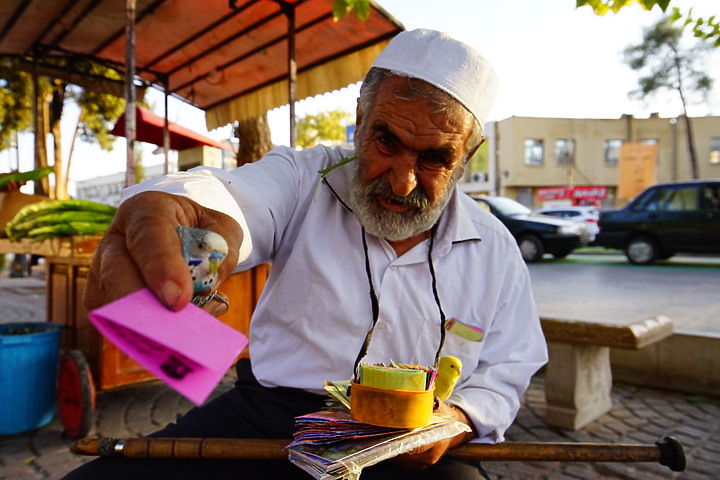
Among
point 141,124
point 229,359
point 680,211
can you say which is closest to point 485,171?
point 680,211

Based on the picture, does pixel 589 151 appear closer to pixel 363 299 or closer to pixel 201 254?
pixel 363 299

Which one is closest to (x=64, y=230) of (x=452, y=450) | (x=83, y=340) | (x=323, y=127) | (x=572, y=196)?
(x=83, y=340)

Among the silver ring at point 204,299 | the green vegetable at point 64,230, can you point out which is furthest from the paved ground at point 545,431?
the silver ring at point 204,299

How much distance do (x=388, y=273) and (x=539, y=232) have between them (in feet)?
38.9

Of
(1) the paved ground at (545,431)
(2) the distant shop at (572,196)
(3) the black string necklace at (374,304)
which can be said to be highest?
(2) the distant shop at (572,196)

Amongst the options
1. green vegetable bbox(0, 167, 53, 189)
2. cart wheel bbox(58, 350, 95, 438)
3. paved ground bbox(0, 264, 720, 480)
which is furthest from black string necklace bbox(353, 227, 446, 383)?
green vegetable bbox(0, 167, 53, 189)

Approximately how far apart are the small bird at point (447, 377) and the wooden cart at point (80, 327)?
2.43 metres

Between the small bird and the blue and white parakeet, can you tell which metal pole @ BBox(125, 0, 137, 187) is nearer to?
the small bird

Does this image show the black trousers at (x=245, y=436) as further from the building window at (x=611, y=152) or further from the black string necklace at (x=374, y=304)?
the building window at (x=611, y=152)

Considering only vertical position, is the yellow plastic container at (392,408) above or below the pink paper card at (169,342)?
below

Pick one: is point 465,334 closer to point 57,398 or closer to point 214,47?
point 57,398

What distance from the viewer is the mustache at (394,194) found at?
1.70 metres

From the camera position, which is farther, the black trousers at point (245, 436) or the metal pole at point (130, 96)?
the metal pole at point (130, 96)

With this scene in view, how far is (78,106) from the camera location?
48.8 ft
